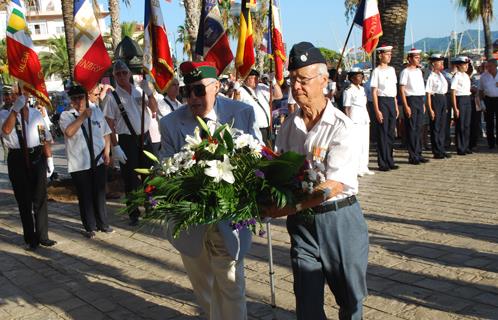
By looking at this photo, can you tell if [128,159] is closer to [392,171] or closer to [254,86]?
[254,86]

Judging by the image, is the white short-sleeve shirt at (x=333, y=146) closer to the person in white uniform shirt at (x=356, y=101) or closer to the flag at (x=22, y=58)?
the flag at (x=22, y=58)

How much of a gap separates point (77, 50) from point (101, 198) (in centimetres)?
228

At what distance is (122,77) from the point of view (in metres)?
7.83

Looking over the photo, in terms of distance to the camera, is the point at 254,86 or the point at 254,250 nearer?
the point at 254,250

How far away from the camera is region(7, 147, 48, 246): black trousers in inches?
294

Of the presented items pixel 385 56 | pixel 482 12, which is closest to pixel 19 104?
pixel 385 56

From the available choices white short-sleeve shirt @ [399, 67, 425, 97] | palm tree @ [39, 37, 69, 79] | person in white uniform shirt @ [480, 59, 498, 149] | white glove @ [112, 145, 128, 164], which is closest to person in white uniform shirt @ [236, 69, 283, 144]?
white short-sleeve shirt @ [399, 67, 425, 97]

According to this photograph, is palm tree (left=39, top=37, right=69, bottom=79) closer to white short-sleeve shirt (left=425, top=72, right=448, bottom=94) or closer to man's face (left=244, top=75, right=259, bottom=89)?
man's face (left=244, top=75, right=259, bottom=89)

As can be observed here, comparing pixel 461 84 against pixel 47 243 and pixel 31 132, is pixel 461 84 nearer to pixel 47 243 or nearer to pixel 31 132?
pixel 31 132

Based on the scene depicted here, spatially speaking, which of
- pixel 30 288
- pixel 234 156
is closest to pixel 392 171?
pixel 30 288

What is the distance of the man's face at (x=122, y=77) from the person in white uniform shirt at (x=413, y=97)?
586 centimetres

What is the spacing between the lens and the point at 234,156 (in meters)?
3.27

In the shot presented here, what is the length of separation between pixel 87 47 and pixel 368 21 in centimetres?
505

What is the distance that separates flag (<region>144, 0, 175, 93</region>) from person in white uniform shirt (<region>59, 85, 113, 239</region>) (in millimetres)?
1652
